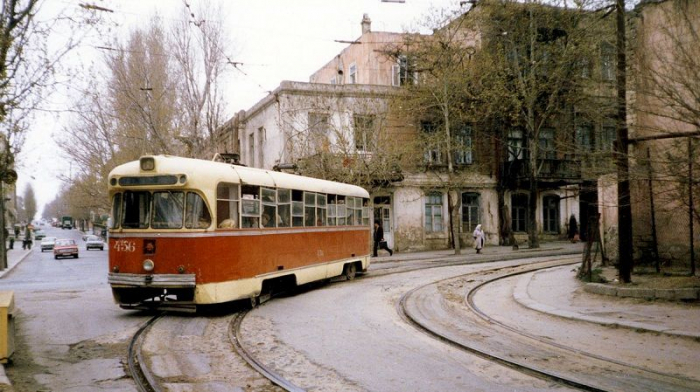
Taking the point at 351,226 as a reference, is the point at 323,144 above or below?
above

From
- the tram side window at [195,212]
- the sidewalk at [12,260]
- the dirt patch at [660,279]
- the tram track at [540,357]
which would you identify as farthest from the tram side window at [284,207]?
the sidewalk at [12,260]

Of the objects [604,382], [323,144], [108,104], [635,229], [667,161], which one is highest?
[108,104]

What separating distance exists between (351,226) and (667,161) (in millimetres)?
9963

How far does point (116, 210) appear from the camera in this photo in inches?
453

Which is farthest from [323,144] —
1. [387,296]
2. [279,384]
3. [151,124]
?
[279,384]

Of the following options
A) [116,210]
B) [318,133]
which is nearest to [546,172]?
[318,133]

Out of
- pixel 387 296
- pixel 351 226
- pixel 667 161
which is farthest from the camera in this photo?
pixel 351 226

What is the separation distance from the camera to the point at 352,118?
30.1 metres

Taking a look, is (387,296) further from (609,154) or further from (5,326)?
(5,326)

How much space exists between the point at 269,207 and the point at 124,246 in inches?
126

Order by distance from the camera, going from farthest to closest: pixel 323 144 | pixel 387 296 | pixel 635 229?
pixel 323 144 → pixel 635 229 → pixel 387 296

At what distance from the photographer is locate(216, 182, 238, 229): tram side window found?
11.4m

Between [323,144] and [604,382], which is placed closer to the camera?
[604,382]

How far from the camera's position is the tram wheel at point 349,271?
715 inches
